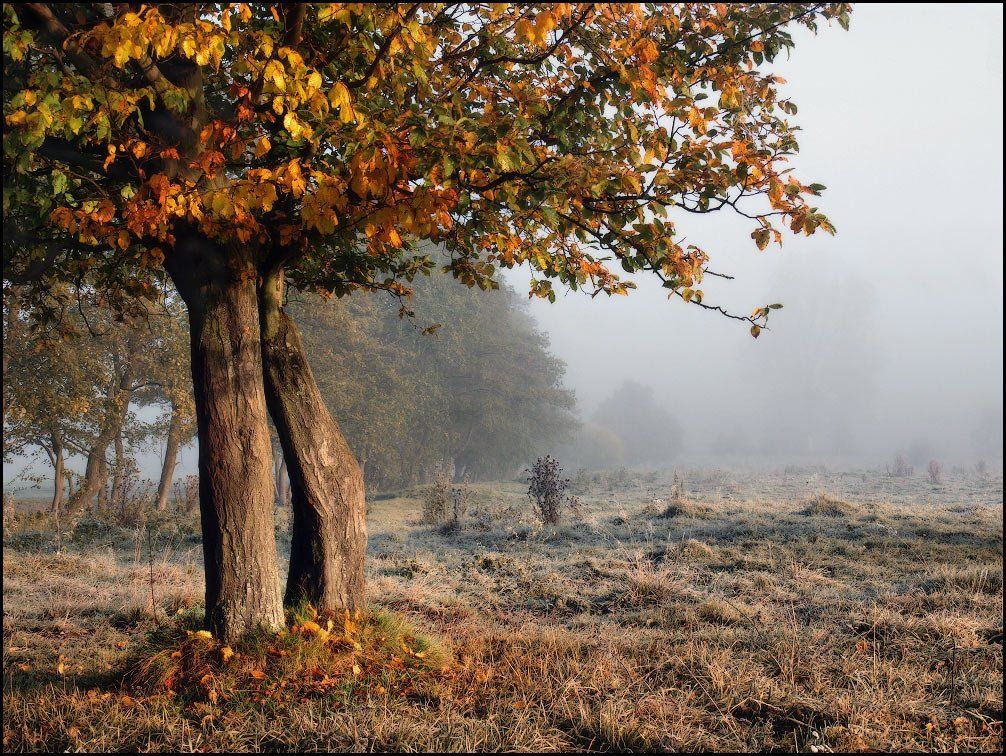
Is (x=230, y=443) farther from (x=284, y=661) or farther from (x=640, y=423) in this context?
(x=640, y=423)

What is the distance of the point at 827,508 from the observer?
44.7 ft

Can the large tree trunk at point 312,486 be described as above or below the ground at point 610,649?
above

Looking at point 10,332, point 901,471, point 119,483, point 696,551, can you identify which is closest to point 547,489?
point 696,551

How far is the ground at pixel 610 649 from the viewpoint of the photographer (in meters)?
3.80

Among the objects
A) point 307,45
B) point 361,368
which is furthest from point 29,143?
point 361,368

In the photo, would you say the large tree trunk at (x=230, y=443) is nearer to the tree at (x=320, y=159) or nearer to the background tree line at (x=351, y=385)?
the tree at (x=320, y=159)

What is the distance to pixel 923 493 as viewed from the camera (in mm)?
21109

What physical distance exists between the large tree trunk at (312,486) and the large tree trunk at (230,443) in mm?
309

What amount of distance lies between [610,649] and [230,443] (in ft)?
11.0

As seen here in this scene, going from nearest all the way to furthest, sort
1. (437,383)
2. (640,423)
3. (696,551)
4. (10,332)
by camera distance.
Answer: (696,551) → (10,332) → (437,383) → (640,423)

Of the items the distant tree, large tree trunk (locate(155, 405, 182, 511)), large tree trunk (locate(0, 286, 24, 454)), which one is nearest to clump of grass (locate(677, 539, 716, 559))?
large tree trunk (locate(0, 286, 24, 454))

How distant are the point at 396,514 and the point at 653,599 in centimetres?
1307

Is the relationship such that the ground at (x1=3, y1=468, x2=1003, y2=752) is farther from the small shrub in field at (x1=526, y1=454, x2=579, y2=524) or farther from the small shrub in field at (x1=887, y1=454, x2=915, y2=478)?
the small shrub in field at (x1=887, y1=454, x2=915, y2=478)

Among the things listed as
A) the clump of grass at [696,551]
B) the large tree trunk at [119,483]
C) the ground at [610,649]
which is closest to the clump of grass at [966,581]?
the ground at [610,649]
